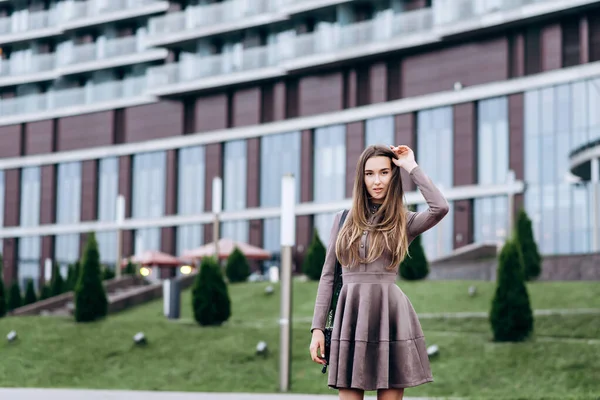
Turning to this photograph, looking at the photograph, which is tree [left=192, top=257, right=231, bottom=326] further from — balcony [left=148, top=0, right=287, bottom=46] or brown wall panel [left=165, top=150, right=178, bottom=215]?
brown wall panel [left=165, top=150, right=178, bottom=215]

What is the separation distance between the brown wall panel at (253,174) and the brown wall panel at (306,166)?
8.46 feet

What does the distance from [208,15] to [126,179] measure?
32.1ft

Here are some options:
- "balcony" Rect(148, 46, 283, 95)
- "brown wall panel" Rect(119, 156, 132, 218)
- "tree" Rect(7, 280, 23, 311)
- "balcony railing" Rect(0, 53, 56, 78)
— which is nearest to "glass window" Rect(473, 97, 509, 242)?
"balcony" Rect(148, 46, 283, 95)

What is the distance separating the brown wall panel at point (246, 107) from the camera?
47.0 metres

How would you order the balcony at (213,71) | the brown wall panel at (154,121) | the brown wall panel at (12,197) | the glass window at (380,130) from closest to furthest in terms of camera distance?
the glass window at (380,130) < the balcony at (213,71) < the brown wall panel at (154,121) < the brown wall panel at (12,197)

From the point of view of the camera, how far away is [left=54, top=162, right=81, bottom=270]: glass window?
5400 centimetres

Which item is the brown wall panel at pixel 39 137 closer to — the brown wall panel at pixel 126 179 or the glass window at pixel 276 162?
the brown wall panel at pixel 126 179

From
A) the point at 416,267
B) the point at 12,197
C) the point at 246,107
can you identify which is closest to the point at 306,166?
the point at 246,107

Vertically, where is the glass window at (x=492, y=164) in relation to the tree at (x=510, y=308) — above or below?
above

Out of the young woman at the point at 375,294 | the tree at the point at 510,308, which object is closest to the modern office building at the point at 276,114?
the tree at the point at 510,308

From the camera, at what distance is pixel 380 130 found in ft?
139

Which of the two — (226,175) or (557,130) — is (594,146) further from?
(226,175)

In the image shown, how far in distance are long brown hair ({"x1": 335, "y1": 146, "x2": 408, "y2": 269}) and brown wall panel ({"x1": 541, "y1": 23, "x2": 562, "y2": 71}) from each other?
33384 millimetres

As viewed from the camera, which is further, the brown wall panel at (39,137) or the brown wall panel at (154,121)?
the brown wall panel at (39,137)
